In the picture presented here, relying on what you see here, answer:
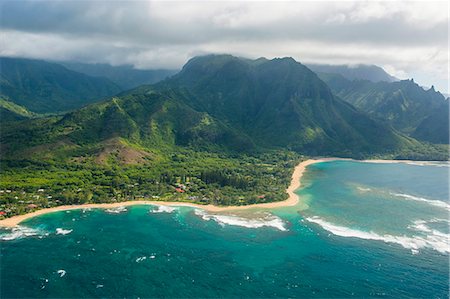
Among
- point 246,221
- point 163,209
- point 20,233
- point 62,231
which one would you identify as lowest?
point 246,221

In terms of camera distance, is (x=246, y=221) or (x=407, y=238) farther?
(x=246, y=221)

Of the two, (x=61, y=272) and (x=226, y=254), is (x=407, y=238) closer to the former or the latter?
(x=226, y=254)

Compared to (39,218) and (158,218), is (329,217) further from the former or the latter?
(39,218)

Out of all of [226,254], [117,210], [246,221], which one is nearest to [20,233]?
[117,210]

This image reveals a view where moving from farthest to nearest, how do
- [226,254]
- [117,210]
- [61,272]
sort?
[117,210] → [226,254] → [61,272]

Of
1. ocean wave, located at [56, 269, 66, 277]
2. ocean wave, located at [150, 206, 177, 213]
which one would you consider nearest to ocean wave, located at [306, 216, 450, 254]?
ocean wave, located at [150, 206, 177, 213]

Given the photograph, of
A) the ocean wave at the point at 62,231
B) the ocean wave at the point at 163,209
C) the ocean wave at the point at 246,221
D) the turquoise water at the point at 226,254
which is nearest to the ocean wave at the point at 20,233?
the turquoise water at the point at 226,254
